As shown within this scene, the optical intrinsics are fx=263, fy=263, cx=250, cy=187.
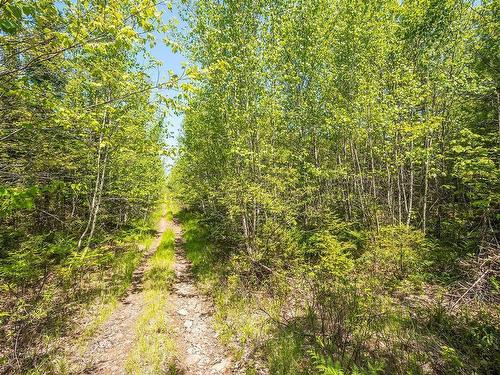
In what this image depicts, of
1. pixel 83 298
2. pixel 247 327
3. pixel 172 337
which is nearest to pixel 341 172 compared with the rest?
pixel 247 327

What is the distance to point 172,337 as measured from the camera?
734 cm

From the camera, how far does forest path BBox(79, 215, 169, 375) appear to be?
621 centimetres

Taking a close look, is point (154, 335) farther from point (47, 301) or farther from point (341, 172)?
point (341, 172)

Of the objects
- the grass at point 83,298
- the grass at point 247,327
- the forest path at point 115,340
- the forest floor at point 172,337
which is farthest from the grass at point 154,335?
the grass at point 247,327

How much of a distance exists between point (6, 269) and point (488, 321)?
9.69 meters

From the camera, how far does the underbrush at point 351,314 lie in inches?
197

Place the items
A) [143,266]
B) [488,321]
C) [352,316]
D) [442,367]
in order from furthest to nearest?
[143,266] < [352,316] < [488,321] < [442,367]

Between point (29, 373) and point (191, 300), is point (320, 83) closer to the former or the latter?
point (191, 300)

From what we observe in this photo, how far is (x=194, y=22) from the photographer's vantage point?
11.0m

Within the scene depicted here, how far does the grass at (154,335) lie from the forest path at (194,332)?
0.27 m

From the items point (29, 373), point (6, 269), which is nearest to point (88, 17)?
point (6, 269)

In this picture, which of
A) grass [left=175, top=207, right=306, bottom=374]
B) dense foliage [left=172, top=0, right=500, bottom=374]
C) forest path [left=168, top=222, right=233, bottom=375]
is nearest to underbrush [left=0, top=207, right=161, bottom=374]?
forest path [left=168, top=222, right=233, bottom=375]

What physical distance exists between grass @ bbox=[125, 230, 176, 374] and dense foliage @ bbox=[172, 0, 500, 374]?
9.16ft

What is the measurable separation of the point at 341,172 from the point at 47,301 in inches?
479
